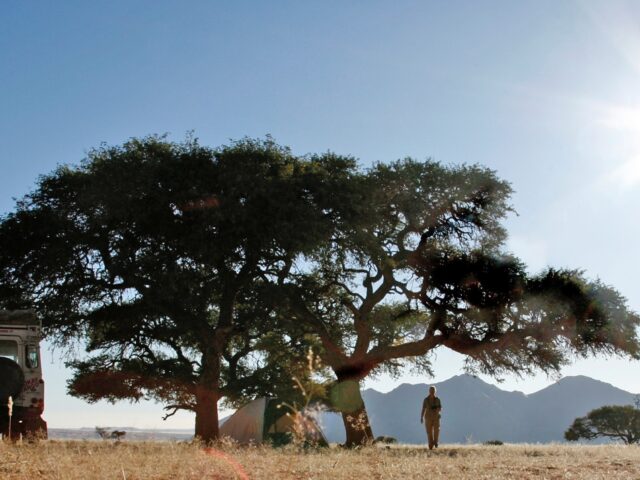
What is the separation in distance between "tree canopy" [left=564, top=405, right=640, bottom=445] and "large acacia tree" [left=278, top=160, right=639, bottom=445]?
41012 millimetres

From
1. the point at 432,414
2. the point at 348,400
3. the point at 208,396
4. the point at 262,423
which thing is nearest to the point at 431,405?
the point at 432,414

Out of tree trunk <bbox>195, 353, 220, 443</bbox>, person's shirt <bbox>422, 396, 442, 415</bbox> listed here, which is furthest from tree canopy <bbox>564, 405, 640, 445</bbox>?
tree trunk <bbox>195, 353, 220, 443</bbox>

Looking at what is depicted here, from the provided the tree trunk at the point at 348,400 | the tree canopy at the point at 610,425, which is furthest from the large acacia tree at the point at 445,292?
the tree canopy at the point at 610,425

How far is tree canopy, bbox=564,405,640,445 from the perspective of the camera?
66312 millimetres

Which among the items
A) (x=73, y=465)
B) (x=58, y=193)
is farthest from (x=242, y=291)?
(x=73, y=465)

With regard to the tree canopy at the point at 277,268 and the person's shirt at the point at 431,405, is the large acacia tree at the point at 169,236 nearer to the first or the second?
the tree canopy at the point at 277,268

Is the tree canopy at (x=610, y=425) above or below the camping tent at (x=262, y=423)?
below

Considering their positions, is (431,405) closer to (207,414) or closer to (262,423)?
(262,423)

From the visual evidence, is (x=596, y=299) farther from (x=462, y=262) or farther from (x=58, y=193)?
(x=58, y=193)

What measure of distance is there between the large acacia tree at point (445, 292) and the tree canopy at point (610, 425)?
41012mm

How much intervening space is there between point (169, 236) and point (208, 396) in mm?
6888

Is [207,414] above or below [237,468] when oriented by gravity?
below

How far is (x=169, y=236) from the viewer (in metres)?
27.9

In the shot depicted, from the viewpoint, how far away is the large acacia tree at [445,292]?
2991 centimetres
